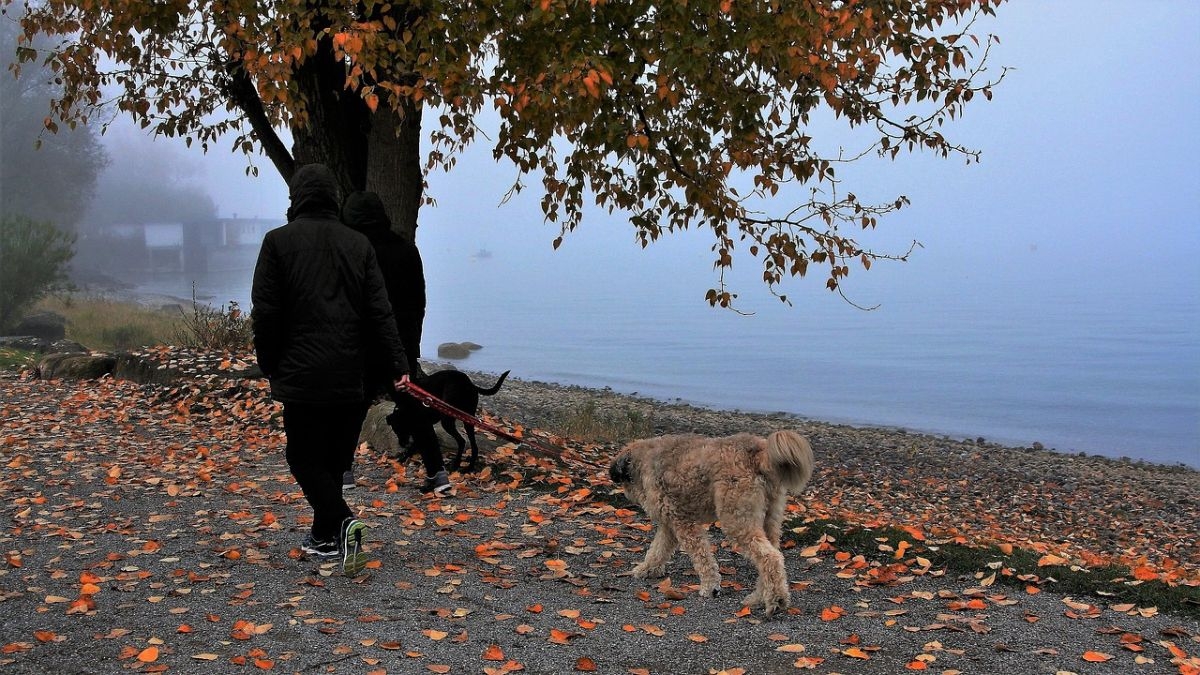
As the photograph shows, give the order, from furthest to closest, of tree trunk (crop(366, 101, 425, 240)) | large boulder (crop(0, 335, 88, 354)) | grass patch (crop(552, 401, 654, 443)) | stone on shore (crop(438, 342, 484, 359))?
stone on shore (crop(438, 342, 484, 359)), large boulder (crop(0, 335, 88, 354)), grass patch (crop(552, 401, 654, 443)), tree trunk (crop(366, 101, 425, 240))

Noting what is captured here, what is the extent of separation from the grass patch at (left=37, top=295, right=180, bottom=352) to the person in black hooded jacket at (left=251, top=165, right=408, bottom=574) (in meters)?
22.6

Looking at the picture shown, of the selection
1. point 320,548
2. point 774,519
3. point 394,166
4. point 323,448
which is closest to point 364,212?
point 323,448

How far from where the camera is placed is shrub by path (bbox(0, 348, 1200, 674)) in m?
5.22

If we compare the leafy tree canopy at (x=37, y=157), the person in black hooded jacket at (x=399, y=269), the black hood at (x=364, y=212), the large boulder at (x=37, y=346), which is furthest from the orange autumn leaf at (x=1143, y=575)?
the leafy tree canopy at (x=37, y=157)

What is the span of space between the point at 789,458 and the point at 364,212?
409 centimetres

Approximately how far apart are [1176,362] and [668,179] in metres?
53.4

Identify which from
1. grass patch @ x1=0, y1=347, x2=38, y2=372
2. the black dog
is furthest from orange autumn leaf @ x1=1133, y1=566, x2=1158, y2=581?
grass patch @ x1=0, y1=347, x2=38, y2=372

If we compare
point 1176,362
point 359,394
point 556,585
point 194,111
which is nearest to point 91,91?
point 194,111

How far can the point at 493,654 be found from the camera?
5.22 m

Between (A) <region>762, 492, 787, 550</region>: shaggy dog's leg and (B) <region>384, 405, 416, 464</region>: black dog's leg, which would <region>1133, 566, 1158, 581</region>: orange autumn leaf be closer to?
(A) <region>762, 492, 787, 550</region>: shaggy dog's leg

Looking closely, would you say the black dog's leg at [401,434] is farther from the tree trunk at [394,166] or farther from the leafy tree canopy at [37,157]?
the leafy tree canopy at [37,157]

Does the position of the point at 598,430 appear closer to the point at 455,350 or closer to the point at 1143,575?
the point at 1143,575

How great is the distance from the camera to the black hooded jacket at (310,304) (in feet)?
19.4

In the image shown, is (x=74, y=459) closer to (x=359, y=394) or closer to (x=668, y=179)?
(x=359, y=394)
